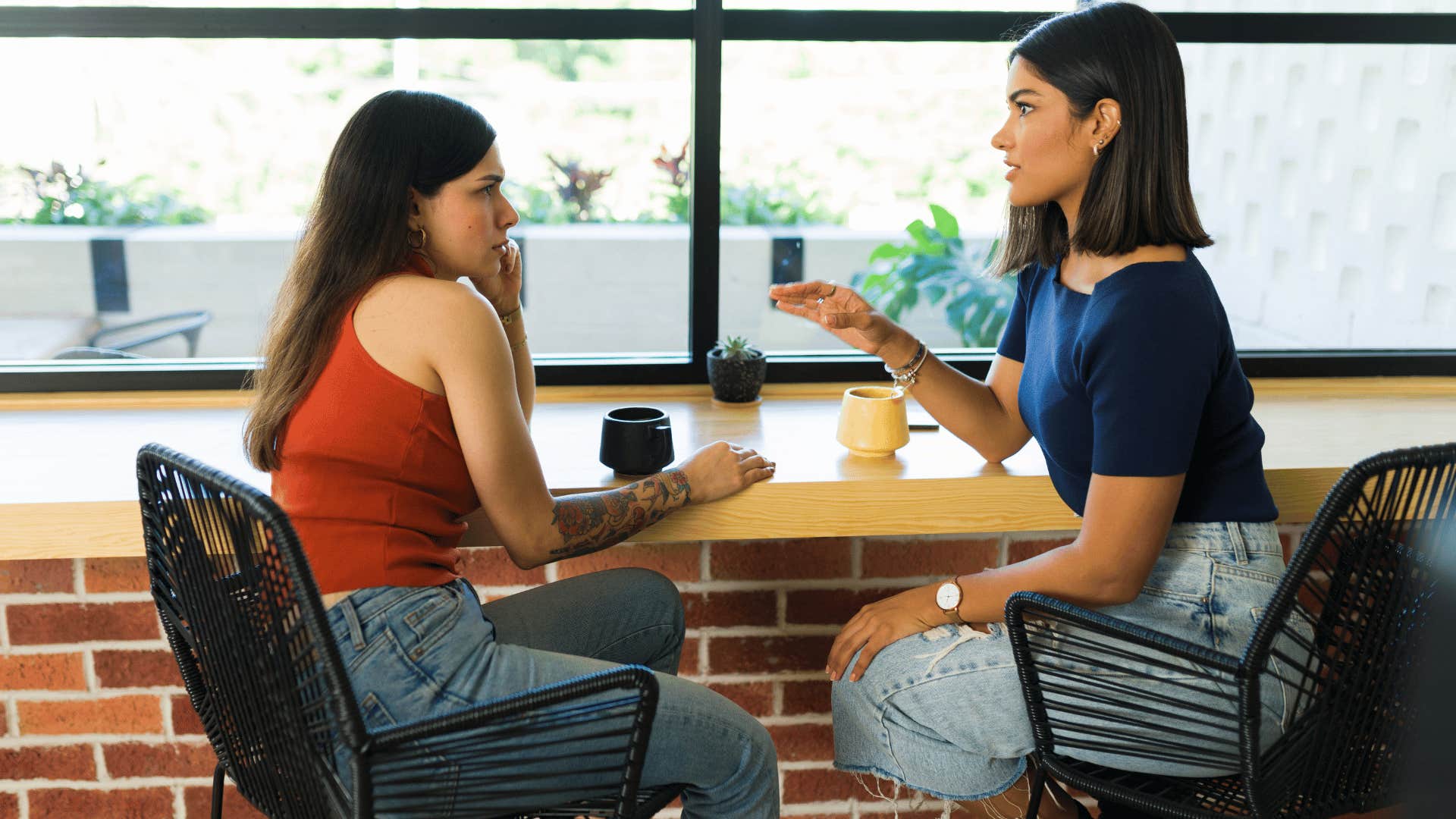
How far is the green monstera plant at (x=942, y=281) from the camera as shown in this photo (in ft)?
8.04

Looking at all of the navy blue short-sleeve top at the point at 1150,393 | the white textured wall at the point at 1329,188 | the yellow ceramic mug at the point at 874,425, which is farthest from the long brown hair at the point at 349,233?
the white textured wall at the point at 1329,188

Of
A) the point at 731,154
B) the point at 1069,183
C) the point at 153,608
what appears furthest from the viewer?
the point at 731,154

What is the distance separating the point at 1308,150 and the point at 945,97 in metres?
0.82

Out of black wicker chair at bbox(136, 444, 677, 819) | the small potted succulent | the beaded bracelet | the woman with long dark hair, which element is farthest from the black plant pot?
black wicker chair at bbox(136, 444, 677, 819)

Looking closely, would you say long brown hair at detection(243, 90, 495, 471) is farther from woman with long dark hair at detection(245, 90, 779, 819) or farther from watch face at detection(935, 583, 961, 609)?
watch face at detection(935, 583, 961, 609)

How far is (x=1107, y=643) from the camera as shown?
1470 mm

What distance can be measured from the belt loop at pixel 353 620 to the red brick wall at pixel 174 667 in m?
0.75

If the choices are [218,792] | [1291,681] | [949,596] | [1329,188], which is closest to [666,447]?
[949,596]

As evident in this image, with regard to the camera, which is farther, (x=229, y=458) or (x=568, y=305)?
(x=568, y=305)

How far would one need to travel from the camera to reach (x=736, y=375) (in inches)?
86.3

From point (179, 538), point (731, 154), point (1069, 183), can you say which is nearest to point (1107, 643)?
point (1069, 183)

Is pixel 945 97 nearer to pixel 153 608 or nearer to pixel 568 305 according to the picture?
pixel 568 305

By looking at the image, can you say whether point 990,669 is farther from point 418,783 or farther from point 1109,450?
point 418,783

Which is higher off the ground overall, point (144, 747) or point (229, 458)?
point (229, 458)
